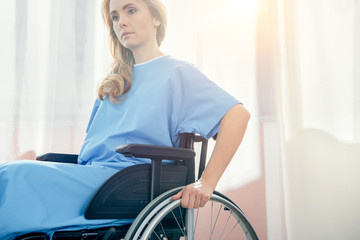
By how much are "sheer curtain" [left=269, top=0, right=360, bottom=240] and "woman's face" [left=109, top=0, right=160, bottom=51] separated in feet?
2.64

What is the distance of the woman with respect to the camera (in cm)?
75

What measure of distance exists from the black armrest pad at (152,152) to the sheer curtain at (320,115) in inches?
36.1

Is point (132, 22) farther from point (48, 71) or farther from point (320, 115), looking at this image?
point (320, 115)

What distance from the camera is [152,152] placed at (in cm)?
79

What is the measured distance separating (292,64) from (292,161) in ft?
1.57

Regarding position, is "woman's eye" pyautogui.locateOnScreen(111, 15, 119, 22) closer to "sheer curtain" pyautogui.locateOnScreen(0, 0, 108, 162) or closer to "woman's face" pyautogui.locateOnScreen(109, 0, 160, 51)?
"woman's face" pyautogui.locateOnScreen(109, 0, 160, 51)

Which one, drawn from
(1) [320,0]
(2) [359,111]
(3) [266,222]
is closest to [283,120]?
(2) [359,111]

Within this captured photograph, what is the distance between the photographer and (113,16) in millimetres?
1201

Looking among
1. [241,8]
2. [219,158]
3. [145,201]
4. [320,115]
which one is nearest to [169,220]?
[145,201]

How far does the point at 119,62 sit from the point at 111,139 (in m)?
0.34

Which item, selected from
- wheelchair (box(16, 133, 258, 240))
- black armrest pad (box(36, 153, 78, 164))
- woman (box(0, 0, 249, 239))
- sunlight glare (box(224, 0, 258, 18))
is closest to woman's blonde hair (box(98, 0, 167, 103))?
woman (box(0, 0, 249, 239))

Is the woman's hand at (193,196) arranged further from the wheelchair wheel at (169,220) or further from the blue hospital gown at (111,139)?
the blue hospital gown at (111,139)

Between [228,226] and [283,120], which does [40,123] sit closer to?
[228,226]

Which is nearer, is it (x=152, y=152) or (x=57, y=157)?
(x=152, y=152)
